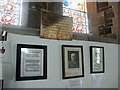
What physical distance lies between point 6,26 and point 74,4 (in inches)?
51.2

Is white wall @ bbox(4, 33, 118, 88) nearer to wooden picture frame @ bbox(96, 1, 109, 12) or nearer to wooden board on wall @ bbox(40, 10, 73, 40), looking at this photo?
wooden board on wall @ bbox(40, 10, 73, 40)

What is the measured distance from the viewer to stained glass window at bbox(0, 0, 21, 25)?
197cm

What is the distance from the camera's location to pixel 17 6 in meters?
2.06

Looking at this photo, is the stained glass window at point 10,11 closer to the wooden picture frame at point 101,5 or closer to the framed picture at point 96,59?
the framed picture at point 96,59

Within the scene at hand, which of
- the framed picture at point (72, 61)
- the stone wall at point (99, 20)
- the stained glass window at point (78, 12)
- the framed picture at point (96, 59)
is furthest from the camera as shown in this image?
the stone wall at point (99, 20)

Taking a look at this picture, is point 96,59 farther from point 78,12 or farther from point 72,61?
point 78,12

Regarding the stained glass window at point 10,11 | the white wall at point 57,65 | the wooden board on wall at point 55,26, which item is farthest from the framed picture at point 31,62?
the stained glass window at point 10,11

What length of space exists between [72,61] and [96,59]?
1.38ft

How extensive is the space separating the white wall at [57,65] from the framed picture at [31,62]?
1.5 inches

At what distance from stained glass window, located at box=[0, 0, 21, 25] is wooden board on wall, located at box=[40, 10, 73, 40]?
0.27 metres

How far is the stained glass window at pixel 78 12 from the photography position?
2596 millimetres

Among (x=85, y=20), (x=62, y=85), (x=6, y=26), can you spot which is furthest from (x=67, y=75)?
(x=85, y=20)

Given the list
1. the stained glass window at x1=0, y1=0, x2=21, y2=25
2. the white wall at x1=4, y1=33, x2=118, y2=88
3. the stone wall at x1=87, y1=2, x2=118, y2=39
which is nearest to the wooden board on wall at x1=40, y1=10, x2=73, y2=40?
the white wall at x1=4, y1=33, x2=118, y2=88

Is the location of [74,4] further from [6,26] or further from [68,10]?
[6,26]
